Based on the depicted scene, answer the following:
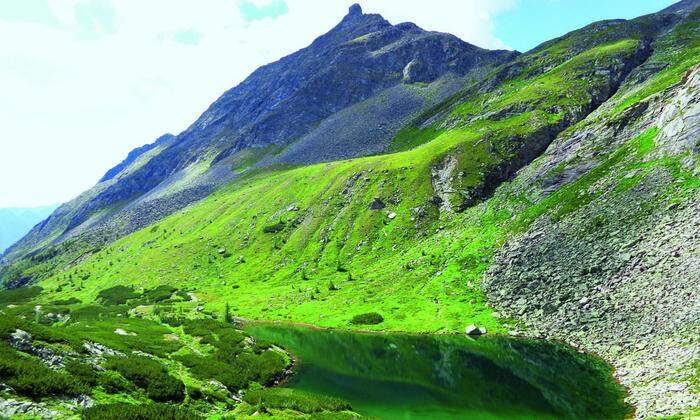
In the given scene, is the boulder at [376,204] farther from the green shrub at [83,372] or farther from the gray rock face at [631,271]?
the green shrub at [83,372]

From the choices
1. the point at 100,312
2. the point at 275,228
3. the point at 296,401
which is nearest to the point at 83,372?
the point at 296,401

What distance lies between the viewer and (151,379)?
31.5m

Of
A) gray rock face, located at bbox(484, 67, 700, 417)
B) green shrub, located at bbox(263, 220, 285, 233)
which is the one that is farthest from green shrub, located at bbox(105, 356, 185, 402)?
green shrub, located at bbox(263, 220, 285, 233)

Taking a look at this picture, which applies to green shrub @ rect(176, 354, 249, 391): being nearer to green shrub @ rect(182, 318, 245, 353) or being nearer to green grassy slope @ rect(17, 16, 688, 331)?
green shrub @ rect(182, 318, 245, 353)

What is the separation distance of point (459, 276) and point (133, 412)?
62556 mm

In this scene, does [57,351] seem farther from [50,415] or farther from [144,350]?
[144,350]

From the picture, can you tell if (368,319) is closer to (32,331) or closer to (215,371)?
(215,371)

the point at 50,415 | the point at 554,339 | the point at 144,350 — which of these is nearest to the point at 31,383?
the point at 50,415

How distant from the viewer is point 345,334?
67188 mm

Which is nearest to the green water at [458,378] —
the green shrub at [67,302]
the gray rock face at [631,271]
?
the gray rock face at [631,271]

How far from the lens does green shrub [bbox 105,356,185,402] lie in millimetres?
30141

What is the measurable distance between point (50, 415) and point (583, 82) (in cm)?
15168

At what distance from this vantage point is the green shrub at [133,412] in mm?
21745

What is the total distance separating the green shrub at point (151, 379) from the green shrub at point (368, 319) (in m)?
41.6
